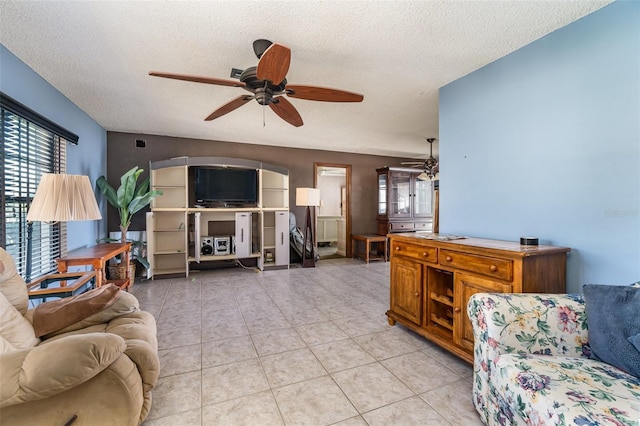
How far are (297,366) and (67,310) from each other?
148 cm

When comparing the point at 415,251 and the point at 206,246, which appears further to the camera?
the point at 206,246

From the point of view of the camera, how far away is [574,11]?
1.78 metres

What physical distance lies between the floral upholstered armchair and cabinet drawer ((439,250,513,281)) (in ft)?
0.79

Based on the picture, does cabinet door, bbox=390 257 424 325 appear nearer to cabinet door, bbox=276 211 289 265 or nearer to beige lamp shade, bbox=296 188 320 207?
beige lamp shade, bbox=296 188 320 207

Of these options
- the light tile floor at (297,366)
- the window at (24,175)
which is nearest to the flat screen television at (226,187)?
the light tile floor at (297,366)

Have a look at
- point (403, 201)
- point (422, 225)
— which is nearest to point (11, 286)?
point (403, 201)

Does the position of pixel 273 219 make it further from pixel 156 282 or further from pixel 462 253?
pixel 462 253

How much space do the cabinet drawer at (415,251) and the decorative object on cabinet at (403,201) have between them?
353 centimetres

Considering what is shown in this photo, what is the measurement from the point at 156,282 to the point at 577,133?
5.21m

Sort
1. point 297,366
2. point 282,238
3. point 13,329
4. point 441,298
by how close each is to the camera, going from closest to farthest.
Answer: point 13,329
point 297,366
point 441,298
point 282,238

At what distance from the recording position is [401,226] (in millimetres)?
6285

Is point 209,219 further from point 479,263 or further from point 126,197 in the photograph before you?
point 479,263

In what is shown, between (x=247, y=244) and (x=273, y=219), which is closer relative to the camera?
(x=247, y=244)

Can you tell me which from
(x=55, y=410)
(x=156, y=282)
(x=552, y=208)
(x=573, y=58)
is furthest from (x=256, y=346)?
(x=573, y=58)
